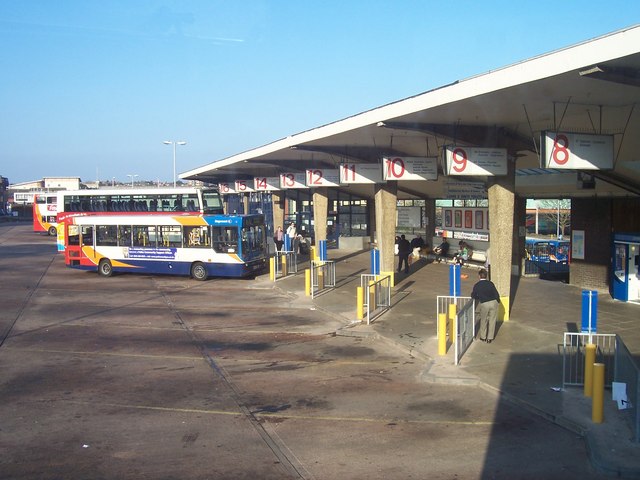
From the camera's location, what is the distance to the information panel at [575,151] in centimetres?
1105

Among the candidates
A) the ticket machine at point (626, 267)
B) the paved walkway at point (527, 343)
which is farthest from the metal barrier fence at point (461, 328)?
the ticket machine at point (626, 267)

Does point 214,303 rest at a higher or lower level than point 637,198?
lower

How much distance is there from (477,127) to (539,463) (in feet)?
33.0

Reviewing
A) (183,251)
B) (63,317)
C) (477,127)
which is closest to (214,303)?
(63,317)

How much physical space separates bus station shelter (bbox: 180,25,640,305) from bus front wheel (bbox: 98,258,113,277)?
Result: 847 centimetres

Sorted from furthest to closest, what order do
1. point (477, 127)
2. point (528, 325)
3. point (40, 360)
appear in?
point (477, 127), point (528, 325), point (40, 360)

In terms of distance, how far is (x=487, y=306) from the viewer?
12.7 metres

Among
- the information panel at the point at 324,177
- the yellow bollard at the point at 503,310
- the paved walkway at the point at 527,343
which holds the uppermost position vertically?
the information panel at the point at 324,177

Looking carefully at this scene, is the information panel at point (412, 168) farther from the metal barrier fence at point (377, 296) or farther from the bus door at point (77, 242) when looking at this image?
the bus door at point (77, 242)

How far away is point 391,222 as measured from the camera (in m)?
21.6

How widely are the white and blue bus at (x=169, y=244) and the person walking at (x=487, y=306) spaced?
13555mm

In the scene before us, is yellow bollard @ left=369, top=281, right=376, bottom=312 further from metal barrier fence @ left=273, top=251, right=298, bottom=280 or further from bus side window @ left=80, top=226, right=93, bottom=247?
bus side window @ left=80, top=226, right=93, bottom=247

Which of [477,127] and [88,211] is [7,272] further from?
[477,127]

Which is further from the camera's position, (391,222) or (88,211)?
(88,211)
